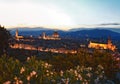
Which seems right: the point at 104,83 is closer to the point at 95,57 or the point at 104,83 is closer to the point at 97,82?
the point at 97,82

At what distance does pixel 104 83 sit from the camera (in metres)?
24.9

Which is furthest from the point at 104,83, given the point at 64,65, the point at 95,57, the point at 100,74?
the point at 95,57

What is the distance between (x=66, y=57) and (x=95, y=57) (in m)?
2.20

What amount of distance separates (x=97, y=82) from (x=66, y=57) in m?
9.06

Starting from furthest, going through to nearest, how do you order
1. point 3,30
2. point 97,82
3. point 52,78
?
point 3,30 → point 97,82 → point 52,78

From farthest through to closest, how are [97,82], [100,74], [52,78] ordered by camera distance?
1. [100,74]
2. [97,82]
3. [52,78]

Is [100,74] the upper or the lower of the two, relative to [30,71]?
lower

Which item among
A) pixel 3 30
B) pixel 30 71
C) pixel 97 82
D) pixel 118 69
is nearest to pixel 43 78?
pixel 30 71

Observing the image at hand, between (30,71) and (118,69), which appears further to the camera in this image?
(118,69)

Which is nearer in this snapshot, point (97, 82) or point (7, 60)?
point (7, 60)

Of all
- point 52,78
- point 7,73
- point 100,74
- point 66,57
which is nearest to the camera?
point 7,73

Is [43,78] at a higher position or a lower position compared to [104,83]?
higher

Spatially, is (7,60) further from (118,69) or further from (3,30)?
(3,30)

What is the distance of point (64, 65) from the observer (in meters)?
30.4
